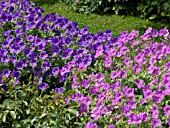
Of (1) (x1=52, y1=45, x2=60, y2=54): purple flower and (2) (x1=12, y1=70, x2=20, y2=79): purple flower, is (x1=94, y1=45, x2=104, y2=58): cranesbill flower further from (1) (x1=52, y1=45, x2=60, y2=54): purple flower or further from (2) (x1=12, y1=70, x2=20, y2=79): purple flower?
(2) (x1=12, y1=70, x2=20, y2=79): purple flower

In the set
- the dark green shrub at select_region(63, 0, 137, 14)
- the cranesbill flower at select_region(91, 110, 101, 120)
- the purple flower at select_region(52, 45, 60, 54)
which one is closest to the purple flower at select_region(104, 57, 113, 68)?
the purple flower at select_region(52, 45, 60, 54)

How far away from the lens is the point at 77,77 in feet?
11.4

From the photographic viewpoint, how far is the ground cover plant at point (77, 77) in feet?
9.87

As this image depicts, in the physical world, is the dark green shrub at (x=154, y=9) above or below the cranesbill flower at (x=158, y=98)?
above

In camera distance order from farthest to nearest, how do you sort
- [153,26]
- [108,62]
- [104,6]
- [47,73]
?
[104,6] → [153,26] → [47,73] → [108,62]

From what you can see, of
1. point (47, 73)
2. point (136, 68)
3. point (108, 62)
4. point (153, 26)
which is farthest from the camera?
point (153, 26)

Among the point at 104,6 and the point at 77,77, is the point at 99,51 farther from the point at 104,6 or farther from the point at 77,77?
the point at 104,6

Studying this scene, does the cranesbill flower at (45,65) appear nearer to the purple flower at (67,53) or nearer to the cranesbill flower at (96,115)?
the purple flower at (67,53)

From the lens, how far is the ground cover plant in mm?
3010

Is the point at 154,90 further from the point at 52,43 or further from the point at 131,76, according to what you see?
the point at 52,43

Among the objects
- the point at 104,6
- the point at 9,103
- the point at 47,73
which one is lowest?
the point at 9,103

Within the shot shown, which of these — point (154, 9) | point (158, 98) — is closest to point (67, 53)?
point (158, 98)

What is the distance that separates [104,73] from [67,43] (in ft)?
1.72

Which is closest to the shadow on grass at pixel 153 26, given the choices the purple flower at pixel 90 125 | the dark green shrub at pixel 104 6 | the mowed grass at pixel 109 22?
the mowed grass at pixel 109 22
